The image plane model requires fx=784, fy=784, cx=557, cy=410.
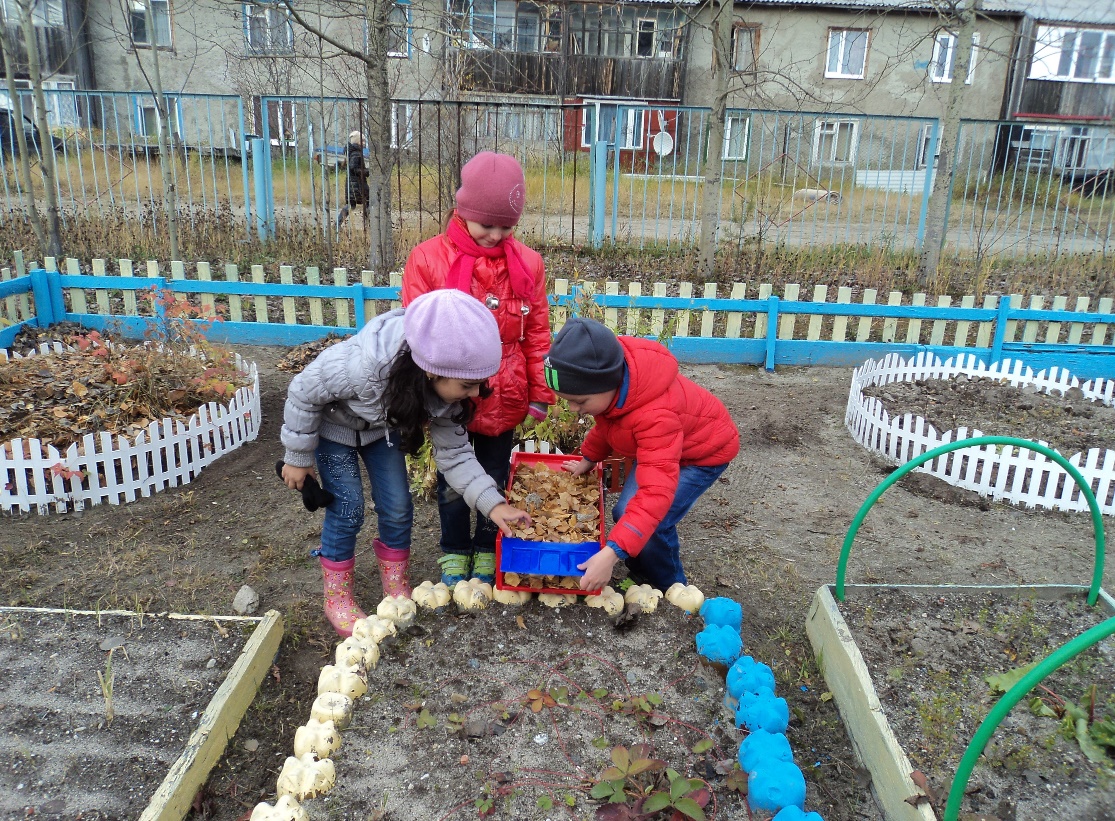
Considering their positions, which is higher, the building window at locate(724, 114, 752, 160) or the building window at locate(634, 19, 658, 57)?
the building window at locate(634, 19, 658, 57)

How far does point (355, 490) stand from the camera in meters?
2.96

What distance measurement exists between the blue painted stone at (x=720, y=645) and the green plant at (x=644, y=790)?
1.90ft

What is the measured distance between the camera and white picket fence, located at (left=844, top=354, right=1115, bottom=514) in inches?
172

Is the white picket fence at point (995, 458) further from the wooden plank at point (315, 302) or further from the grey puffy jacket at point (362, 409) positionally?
the wooden plank at point (315, 302)

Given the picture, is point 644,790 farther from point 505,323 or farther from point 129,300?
point 129,300

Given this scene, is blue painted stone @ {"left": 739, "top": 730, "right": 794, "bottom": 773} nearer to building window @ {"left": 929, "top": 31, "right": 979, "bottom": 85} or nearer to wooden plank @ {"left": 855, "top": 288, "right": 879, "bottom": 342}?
wooden plank @ {"left": 855, "top": 288, "right": 879, "bottom": 342}

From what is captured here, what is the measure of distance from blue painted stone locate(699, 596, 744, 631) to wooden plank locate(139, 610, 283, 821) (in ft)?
5.29

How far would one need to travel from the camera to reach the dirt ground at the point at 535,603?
7.73 feet

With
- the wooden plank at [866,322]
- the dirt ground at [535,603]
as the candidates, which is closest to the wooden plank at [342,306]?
the dirt ground at [535,603]

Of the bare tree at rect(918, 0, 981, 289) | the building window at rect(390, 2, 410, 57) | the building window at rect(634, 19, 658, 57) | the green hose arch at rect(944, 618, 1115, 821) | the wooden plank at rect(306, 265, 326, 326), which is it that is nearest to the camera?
the green hose arch at rect(944, 618, 1115, 821)

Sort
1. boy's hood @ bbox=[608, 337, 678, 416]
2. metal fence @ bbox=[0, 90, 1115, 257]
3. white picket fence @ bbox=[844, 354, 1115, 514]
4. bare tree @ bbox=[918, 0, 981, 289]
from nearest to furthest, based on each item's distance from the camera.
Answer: boy's hood @ bbox=[608, 337, 678, 416], white picket fence @ bbox=[844, 354, 1115, 514], bare tree @ bbox=[918, 0, 981, 289], metal fence @ bbox=[0, 90, 1115, 257]

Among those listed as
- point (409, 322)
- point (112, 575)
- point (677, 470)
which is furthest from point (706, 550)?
point (112, 575)

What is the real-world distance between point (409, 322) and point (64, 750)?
1625 mm

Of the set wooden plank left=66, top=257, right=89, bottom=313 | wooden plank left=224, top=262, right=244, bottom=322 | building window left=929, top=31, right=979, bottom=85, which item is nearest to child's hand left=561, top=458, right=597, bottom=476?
wooden plank left=224, top=262, right=244, bottom=322
